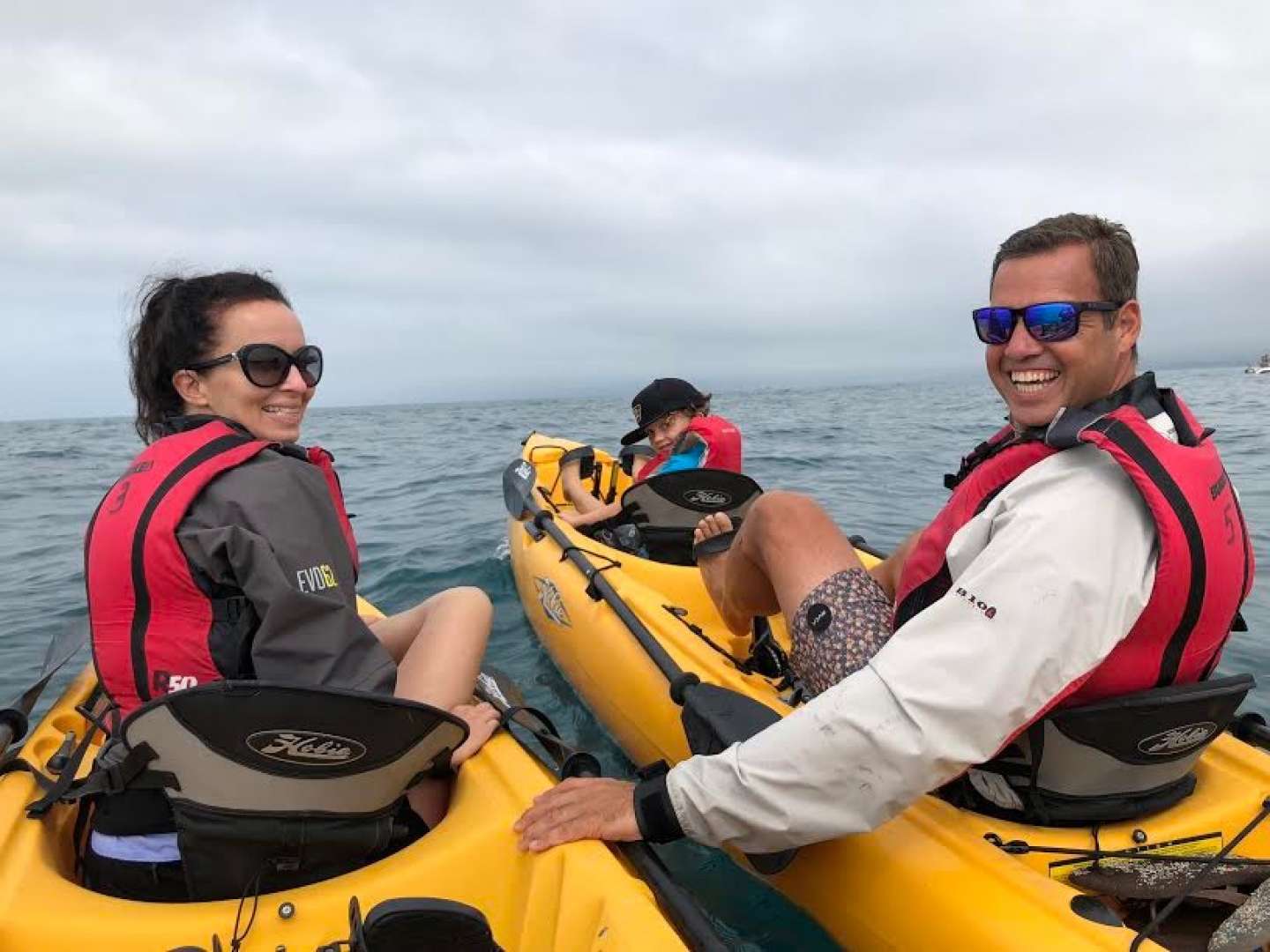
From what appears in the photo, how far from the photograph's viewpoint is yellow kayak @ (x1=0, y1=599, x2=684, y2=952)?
5.91 ft

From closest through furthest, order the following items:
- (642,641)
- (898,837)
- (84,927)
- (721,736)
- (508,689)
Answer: (84,927) < (898,837) < (721,736) < (508,689) < (642,641)

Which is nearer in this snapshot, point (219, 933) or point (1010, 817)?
point (219, 933)

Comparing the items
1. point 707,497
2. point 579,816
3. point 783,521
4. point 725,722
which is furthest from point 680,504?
point 579,816

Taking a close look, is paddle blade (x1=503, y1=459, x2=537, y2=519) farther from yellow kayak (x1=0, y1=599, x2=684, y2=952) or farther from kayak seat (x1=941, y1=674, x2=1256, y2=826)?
kayak seat (x1=941, y1=674, x2=1256, y2=826)

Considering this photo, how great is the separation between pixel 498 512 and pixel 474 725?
314 inches

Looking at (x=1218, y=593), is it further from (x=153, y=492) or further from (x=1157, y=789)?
(x=153, y=492)

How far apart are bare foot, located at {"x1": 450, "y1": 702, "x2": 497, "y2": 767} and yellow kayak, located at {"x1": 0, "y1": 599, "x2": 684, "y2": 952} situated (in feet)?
0.76

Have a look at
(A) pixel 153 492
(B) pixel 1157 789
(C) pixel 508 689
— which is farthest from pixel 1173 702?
(A) pixel 153 492

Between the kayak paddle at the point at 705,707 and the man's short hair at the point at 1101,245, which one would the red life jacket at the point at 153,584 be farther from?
the man's short hair at the point at 1101,245

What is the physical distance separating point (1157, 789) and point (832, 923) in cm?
95

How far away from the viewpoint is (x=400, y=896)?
1984mm

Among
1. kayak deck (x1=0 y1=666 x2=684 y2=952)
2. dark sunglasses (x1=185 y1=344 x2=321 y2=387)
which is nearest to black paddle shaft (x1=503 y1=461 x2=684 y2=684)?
kayak deck (x1=0 y1=666 x2=684 y2=952)

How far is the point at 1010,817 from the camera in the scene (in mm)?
2211

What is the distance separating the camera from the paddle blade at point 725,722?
2328 millimetres
